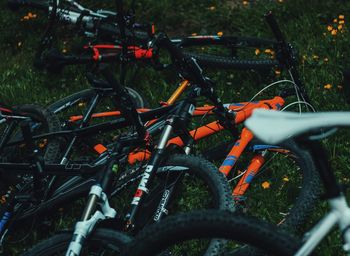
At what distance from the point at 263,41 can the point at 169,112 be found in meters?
1.95

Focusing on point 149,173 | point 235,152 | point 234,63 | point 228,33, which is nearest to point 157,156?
point 149,173

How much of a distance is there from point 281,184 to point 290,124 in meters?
2.60

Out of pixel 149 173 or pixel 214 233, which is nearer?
pixel 214 233

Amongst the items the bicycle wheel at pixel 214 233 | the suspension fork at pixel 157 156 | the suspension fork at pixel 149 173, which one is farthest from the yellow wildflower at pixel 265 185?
the bicycle wheel at pixel 214 233

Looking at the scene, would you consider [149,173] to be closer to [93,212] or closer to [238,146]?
[93,212]

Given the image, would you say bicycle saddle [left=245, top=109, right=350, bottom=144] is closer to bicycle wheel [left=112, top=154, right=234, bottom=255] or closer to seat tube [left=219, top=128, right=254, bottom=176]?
bicycle wheel [left=112, top=154, right=234, bottom=255]

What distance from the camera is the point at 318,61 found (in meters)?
6.37

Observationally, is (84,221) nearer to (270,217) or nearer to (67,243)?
(67,243)

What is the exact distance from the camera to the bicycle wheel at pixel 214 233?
2.38m

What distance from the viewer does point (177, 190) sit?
13.8 ft

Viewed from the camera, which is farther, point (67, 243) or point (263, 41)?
point (263, 41)

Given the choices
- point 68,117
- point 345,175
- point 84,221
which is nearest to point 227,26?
point 68,117

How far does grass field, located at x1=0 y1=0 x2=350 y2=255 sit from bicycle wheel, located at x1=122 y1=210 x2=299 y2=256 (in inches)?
99.3

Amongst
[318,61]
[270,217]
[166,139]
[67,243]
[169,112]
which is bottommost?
[67,243]
